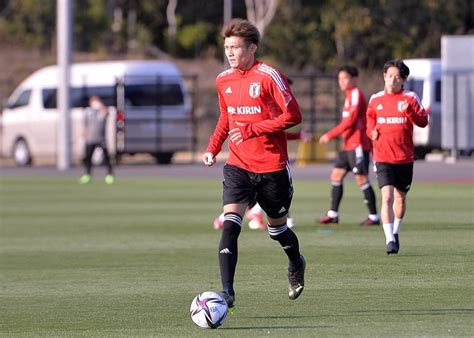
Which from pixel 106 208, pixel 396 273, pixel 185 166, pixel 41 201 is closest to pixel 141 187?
pixel 41 201

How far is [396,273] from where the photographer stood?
12.3m

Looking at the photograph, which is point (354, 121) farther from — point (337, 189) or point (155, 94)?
point (155, 94)

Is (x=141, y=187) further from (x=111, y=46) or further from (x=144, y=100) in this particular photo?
(x=111, y=46)

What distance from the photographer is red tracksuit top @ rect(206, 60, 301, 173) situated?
9.96 meters

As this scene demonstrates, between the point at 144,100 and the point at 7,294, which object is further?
the point at 144,100

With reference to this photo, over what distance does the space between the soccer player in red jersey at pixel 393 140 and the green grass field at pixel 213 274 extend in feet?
1.61

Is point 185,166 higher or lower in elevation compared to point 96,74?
lower

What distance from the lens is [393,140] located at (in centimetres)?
1407

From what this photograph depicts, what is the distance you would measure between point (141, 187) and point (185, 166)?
9.79 metres

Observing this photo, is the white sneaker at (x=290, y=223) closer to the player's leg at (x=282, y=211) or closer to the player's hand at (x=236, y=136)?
the player's leg at (x=282, y=211)

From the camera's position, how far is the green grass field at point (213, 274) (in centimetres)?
948

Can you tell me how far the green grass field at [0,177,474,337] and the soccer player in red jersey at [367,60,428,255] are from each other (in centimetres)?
49

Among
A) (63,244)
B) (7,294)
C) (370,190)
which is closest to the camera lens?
(7,294)


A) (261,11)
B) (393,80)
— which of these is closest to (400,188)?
(393,80)
